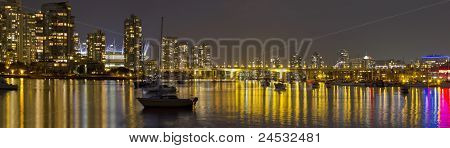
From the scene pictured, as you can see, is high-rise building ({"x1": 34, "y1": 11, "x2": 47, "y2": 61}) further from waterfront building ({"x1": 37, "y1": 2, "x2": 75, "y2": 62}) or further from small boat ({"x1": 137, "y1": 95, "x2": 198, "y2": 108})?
small boat ({"x1": 137, "y1": 95, "x2": 198, "y2": 108})

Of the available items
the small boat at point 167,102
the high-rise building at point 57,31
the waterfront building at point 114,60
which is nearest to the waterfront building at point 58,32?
the high-rise building at point 57,31

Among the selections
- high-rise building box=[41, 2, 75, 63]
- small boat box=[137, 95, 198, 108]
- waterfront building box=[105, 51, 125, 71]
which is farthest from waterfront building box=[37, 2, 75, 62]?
small boat box=[137, 95, 198, 108]

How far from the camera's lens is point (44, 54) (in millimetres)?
170750

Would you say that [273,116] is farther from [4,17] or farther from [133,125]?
[4,17]

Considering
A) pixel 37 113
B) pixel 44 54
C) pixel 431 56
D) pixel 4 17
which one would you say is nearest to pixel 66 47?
pixel 44 54

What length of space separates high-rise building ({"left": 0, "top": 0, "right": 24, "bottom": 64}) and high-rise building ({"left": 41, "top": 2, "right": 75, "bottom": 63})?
24.9 ft

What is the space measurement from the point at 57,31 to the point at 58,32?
0.46 metres

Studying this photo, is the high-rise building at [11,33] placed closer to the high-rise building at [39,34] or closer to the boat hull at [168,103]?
the high-rise building at [39,34]

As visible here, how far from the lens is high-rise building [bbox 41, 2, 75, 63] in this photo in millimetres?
172500

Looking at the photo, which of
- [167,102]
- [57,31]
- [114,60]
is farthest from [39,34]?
[167,102]

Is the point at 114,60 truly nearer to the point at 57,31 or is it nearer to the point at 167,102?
the point at 57,31

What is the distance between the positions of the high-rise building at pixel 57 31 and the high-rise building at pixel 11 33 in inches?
298

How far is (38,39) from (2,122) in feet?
509

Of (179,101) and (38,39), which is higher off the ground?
(38,39)
